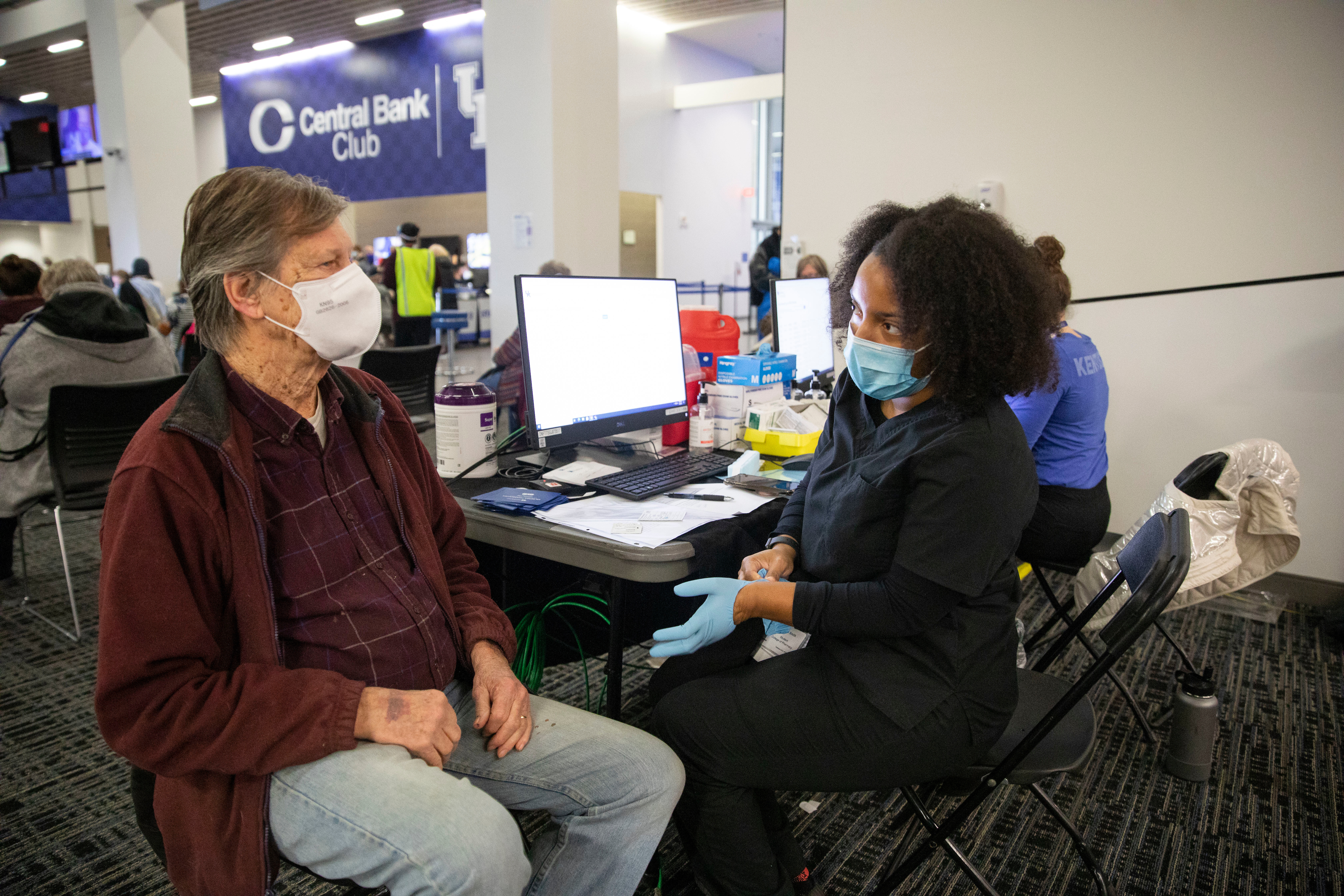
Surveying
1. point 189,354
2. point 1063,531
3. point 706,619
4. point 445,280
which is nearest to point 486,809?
point 706,619

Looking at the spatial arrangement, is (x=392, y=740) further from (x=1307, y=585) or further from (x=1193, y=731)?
(x=1307, y=585)

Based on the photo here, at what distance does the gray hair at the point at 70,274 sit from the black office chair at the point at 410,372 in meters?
1.11

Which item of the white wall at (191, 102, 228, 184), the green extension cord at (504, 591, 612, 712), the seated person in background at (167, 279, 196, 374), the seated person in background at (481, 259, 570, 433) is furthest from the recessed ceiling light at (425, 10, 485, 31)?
the green extension cord at (504, 591, 612, 712)

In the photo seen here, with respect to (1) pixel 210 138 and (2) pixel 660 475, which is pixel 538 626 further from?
(1) pixel 210 138

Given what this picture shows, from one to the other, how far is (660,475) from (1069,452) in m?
1.44

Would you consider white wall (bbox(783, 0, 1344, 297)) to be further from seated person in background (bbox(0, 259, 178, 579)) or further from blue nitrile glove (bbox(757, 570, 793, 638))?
seated person in background (bbox(0, 259, 178, 579))

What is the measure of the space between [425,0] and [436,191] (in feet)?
6.42

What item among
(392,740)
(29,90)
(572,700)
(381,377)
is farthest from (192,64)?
(392,740)

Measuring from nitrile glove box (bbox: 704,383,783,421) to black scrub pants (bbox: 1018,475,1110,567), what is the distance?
0.93m

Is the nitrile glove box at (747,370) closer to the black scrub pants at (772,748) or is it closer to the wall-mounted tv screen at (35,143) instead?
the black scrub pants at (772,748)

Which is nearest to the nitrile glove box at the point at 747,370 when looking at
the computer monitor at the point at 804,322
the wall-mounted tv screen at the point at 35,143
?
the computer monitor at the point at 804,322

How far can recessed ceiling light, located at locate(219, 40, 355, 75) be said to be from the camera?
388 inches

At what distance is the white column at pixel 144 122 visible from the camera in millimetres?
7688

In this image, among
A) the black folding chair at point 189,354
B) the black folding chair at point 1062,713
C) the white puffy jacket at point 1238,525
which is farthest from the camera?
the black folding chair at point 189,354
